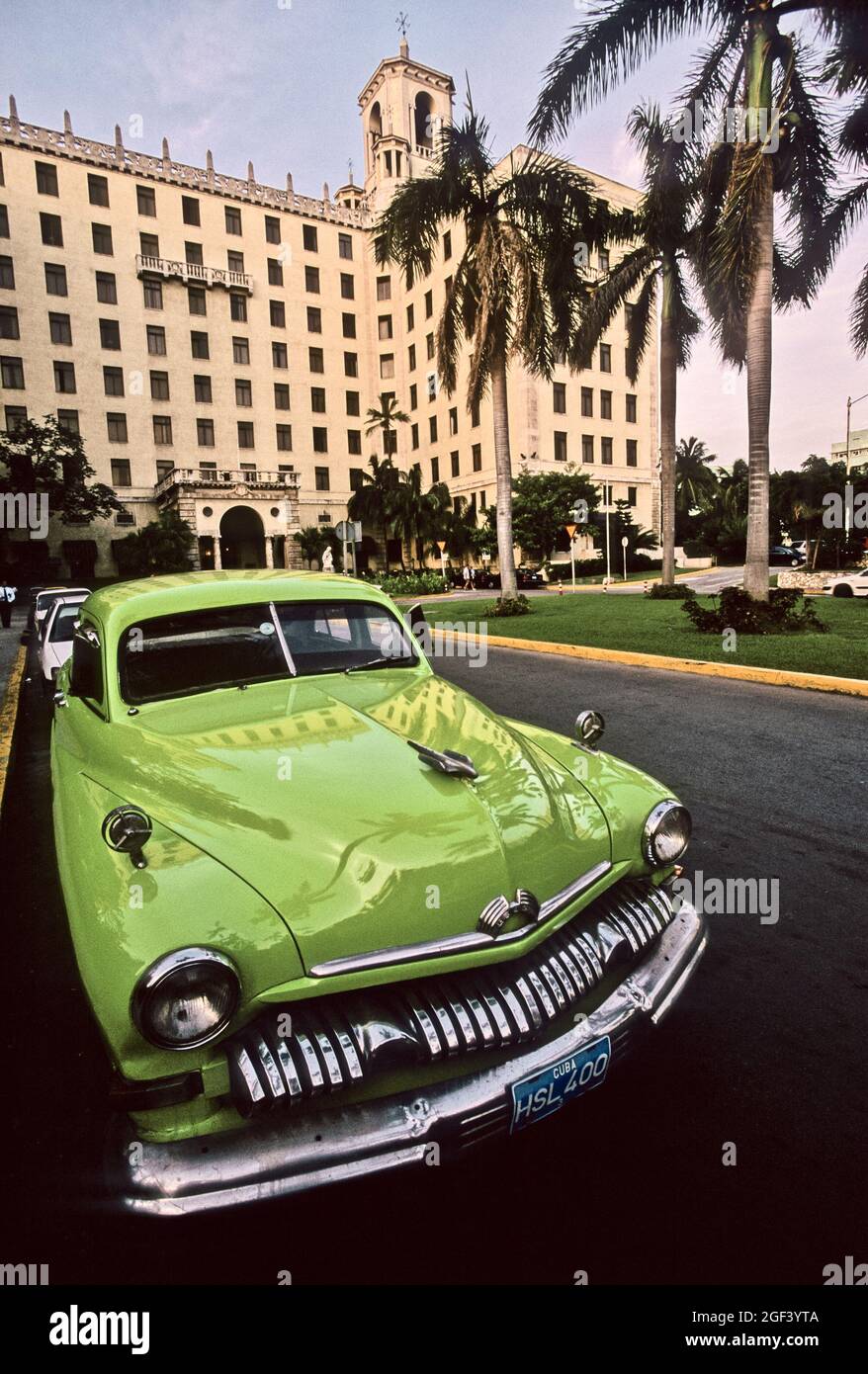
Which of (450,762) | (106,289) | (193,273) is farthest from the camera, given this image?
(193,273)

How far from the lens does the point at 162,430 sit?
48125 millimetres

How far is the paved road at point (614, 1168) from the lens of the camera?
1808 millimetres

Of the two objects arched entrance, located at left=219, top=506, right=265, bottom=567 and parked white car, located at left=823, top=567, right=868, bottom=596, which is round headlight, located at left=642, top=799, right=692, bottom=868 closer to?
parked white car, located at left=823, top=567, right=868, bottom=596

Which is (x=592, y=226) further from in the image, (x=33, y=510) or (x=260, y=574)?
(x=33, y=510)

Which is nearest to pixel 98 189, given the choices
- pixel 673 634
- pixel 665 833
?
pixel 673 634

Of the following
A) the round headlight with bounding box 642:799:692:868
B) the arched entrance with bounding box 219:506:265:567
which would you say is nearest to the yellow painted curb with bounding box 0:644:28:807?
the round headlight with bounding box 642:799:692:868

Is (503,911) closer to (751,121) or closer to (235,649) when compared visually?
(235,649)

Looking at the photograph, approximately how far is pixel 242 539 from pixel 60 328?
55.3ft

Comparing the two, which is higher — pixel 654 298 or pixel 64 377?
pixel 64 377

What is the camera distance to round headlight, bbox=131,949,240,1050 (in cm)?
159

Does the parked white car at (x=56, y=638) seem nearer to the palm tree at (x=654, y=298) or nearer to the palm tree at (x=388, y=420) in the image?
the palm tree at (x=654, y=298)

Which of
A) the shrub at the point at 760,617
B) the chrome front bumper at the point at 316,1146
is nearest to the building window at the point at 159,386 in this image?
the shrub at the point at 760,617

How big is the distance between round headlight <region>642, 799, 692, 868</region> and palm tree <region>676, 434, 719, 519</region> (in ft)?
218

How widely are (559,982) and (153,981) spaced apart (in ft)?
3.50
